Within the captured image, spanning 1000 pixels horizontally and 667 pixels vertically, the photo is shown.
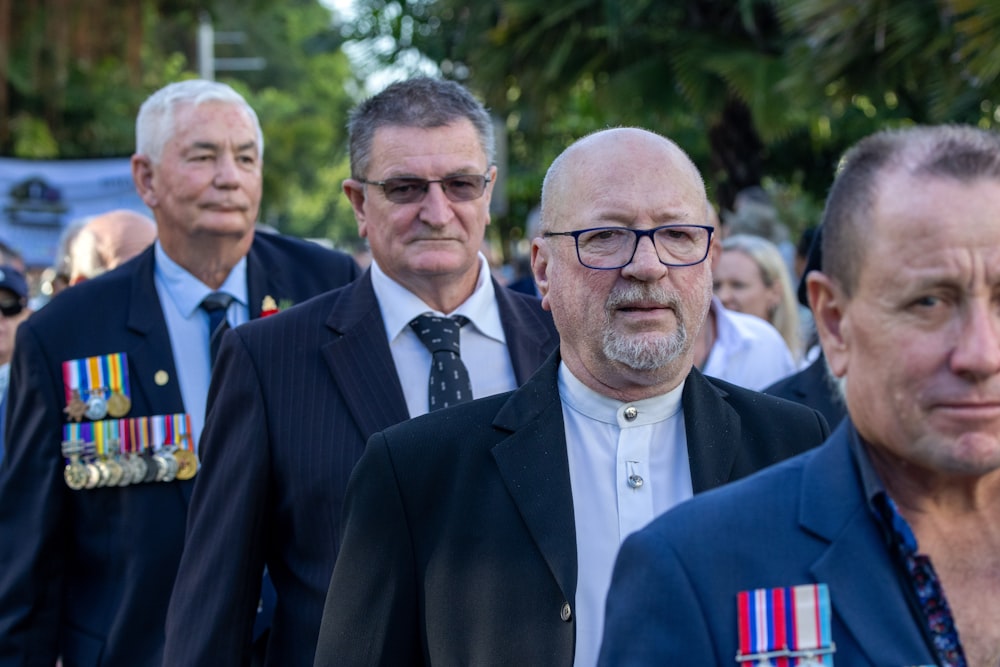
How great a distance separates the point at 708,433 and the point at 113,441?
81.1 inches

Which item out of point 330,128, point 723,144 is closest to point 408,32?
point 723,144

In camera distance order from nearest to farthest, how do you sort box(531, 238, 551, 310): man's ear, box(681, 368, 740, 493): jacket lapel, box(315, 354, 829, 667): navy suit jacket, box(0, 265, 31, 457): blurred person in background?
box(315, 354, 829, 667): navy suit jacket < box(681, 368, 740, 493): jacket lapel < box(531, 238, 551, 310): man's ear < box(0, 265, 31, 457): blurred person in background

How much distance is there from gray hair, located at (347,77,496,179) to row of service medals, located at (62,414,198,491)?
2.98 ft

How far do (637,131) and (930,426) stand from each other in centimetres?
120

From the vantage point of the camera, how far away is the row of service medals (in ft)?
14.0

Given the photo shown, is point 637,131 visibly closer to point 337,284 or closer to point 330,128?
point 337,284

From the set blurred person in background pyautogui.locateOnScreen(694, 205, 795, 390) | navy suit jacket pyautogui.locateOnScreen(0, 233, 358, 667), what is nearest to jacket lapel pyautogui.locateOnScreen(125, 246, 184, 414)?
navy suit jacket pyautogui.locateOnScreen(0, 233, 358, 667)

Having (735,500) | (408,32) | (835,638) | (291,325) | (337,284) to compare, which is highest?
(408,32)

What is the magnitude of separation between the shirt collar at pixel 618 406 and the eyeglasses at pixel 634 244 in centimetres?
24

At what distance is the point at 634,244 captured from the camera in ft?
9.47

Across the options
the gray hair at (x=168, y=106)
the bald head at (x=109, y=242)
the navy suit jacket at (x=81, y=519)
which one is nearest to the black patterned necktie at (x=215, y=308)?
the navy suit jacket at (x=81, y=519)

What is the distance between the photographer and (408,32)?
51.1 feet

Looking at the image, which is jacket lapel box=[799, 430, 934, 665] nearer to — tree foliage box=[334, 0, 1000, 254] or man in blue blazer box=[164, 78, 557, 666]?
man in blue blazer box=[164, 78, 557, 666]

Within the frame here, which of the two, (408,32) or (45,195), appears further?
(408,32)
